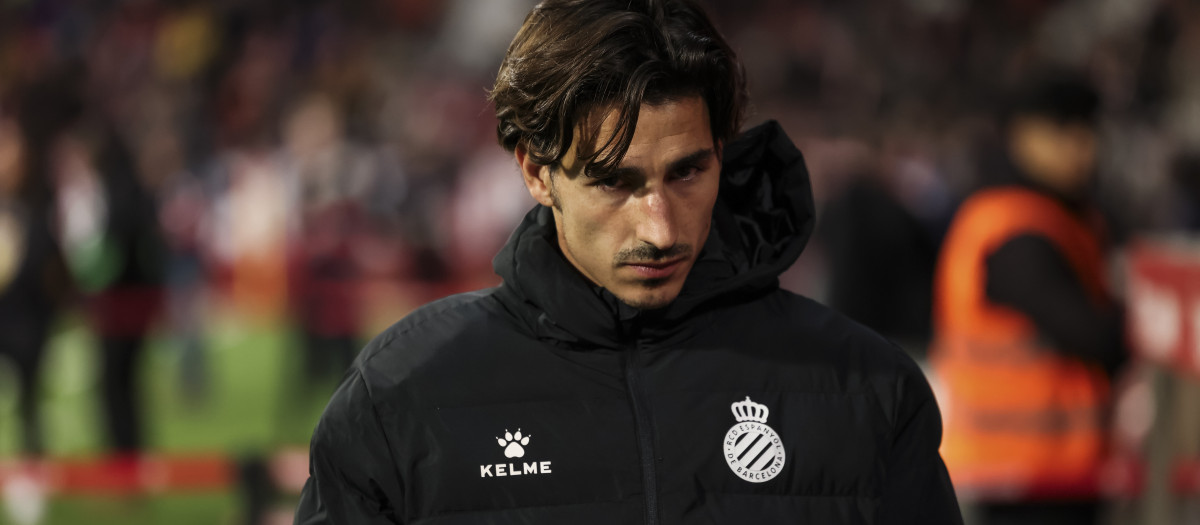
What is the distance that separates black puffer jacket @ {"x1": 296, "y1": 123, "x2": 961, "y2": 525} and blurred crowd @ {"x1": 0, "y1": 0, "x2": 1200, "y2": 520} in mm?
3327

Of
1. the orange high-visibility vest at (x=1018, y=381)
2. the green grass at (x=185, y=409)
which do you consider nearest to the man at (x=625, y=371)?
the orange high-visibility vest at (x=1018, y=381)

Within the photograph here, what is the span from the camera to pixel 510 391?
6.57 feet

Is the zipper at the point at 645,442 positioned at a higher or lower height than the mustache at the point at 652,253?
lower

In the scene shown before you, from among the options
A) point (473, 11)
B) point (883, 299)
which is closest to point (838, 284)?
point (883, 299)

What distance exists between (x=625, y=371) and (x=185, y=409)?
28.4ft

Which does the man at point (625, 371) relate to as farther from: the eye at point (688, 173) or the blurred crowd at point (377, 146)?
the blurred crowd at point (377, 146)

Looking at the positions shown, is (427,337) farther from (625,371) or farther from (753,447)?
(753,447)

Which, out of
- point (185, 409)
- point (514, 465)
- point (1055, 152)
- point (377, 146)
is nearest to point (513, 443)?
point (514, 465)

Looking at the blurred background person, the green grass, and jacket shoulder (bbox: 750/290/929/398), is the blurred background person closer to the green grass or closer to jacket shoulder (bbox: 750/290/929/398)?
the green grass

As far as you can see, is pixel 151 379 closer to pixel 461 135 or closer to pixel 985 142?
pixel 461 135

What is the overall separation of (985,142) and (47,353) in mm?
7662

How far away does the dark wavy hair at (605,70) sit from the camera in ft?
6.17

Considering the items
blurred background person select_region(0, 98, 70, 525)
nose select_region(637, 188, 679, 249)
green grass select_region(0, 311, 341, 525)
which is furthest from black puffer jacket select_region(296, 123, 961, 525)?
blurred background person select_region(0, 98, 70, 525)

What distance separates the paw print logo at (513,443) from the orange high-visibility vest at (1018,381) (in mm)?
2802
